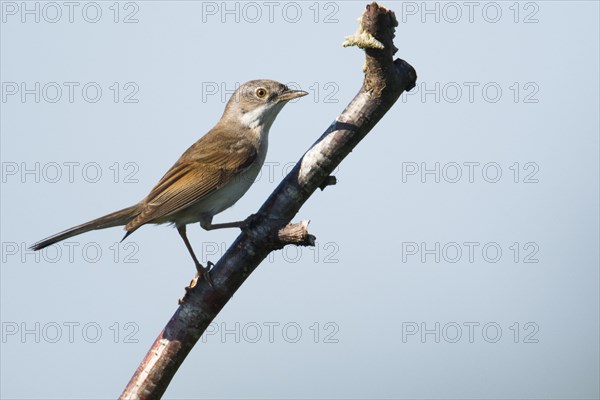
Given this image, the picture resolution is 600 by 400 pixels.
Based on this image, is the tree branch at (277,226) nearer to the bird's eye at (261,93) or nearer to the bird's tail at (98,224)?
the bird's tail at (98,224)

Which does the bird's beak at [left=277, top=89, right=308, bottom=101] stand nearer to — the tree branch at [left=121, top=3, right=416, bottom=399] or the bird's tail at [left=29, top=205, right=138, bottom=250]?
the bird's tail at [left=29, top=205, right=138, bottom=250]

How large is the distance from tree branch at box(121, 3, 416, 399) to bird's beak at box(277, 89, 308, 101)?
2682 millimetres

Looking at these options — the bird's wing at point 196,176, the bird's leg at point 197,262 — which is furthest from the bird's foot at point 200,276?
the bird's wing at point 196,176

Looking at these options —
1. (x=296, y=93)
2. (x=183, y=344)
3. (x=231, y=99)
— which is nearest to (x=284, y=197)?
(x=183, y=344)

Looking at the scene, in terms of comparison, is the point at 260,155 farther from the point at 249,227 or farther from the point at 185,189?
the point at 249,227

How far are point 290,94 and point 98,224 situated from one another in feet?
7.51

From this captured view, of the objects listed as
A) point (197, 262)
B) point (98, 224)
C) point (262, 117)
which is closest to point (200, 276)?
point (197, 262)

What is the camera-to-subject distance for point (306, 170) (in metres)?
3.93

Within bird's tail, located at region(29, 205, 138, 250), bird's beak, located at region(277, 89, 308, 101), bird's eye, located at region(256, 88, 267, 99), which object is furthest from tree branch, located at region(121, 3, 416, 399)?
bird's eye, located at region(256, 88, 267, 99)

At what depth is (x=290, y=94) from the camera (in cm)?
674

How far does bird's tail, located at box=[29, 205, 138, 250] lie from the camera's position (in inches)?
A: 201

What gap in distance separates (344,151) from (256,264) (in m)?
0.82

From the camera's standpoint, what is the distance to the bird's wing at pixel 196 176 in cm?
564

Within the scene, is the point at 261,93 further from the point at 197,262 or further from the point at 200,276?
the point at 200,276
